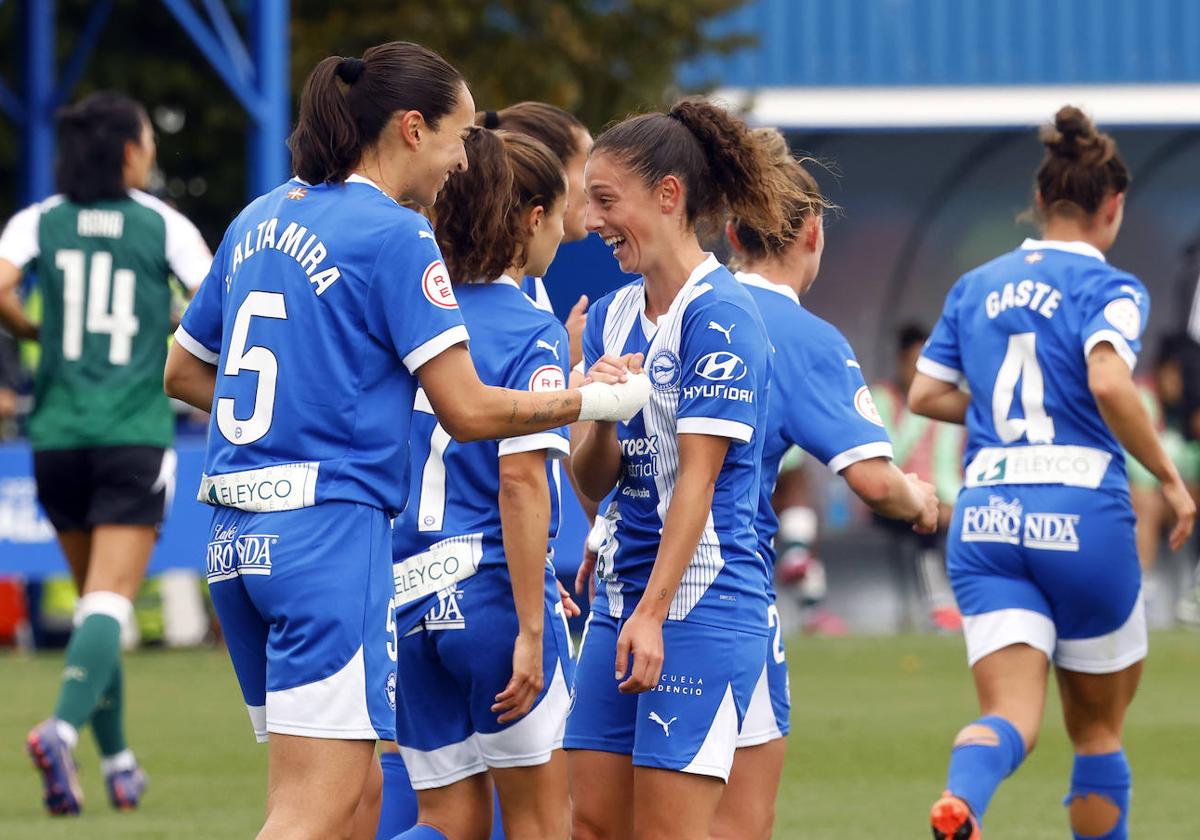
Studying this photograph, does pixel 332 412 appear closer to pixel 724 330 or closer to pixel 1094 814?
pixel 724 330

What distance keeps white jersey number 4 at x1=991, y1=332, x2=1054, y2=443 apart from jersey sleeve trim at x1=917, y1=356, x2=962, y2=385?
268 mm

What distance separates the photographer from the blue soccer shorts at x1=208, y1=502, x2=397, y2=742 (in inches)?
160

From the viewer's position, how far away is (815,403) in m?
4.95

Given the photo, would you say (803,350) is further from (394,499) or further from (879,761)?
(879,761)

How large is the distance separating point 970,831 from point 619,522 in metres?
1.44

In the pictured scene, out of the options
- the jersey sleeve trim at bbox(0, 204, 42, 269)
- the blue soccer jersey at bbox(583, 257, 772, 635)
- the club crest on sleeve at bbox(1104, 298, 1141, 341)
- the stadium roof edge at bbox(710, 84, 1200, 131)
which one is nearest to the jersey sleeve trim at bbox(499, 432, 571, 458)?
the blue soccer jersey at bbox(583, 257, 772, 635)

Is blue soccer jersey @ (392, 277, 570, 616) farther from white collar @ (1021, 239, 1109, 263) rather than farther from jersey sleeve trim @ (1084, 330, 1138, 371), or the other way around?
white collar @ (1021, 239, 1109, 263)

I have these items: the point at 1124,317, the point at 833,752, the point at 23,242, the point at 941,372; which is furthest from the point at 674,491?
the point at 833,752

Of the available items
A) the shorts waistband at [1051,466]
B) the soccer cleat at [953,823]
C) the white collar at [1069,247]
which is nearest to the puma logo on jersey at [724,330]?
the soccer cleat at [953,823]

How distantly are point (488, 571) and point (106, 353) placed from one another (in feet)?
12.4

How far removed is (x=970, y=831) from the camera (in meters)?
5.41

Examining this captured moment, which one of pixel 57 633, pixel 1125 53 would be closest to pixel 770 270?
pixel 57 633

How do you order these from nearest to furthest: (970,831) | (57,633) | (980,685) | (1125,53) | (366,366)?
(366,366)
(970,831)
(980,685)
(57,633)
(1125,53)

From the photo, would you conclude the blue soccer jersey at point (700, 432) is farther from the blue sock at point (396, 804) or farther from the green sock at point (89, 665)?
the green sock at point (89, 665)
